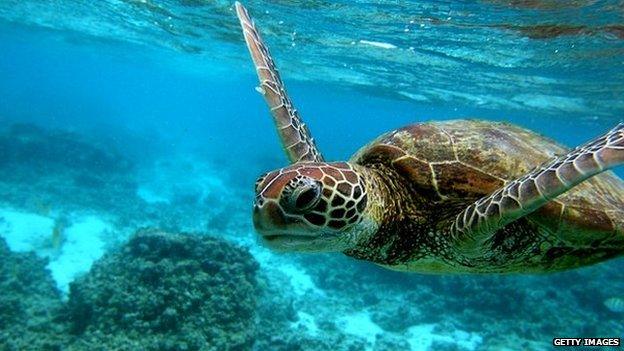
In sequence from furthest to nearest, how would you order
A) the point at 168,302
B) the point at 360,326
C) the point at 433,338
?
the point at 360,326, the point at 433,338, the point at 168,302

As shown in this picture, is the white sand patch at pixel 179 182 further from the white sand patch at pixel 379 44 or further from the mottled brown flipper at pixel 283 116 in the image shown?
the mottled brown flipper at pixel 283 116

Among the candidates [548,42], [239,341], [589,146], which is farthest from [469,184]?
[548,42]

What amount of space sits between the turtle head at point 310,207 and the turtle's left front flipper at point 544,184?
0.67m

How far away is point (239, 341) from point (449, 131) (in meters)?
4.77

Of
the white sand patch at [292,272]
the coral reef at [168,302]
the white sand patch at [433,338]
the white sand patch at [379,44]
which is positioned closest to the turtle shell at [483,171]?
the coral reef at [168,302]

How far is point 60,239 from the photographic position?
12.3 metres

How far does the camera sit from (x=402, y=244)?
3.11 meters

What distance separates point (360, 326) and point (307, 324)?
1286mm

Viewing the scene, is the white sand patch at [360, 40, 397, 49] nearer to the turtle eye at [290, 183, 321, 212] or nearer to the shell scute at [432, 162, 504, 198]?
the shell scute at [432, 162, 504, 198]

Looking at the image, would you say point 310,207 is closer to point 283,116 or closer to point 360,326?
point 283,116

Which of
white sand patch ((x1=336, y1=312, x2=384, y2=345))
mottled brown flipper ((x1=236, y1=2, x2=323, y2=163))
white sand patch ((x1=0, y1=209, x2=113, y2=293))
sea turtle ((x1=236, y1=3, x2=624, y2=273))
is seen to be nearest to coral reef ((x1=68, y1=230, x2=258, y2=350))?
white sand patch ((x1=336, y1=312, x2=384, y2=345))

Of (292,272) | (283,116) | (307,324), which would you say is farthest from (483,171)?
(292,272)

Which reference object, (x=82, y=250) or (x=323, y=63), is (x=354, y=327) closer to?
(x=82, y=250)

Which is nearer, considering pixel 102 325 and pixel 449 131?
pixel 449 131
